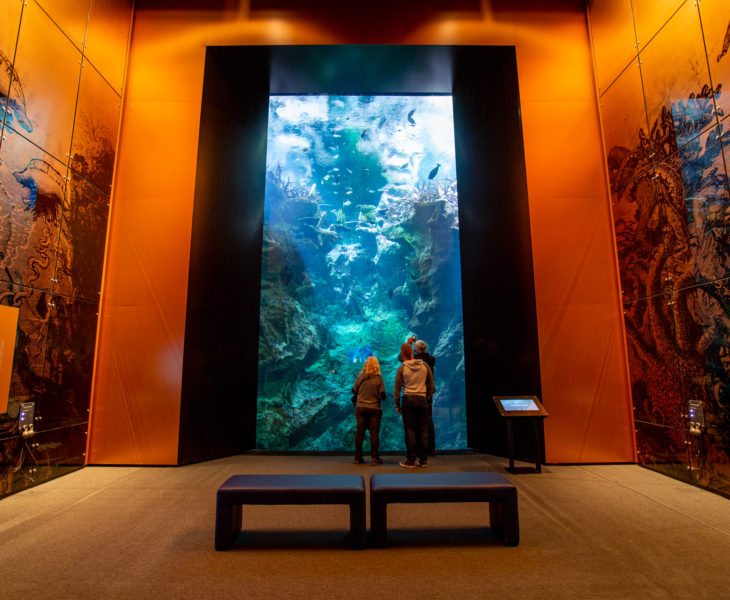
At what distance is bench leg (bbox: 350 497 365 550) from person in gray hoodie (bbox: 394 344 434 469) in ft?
8.50

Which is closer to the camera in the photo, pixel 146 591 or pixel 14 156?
pixel 146 591

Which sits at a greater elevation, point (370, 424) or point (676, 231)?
point (676, 231)

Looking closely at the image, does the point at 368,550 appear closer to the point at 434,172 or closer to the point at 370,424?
the point at 370,424

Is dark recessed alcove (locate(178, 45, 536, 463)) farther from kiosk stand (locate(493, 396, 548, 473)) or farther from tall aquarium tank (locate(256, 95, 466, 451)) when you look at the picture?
tall aquarium tank (locate(256, 95, 466, 451))

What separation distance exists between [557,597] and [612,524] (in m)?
1.46

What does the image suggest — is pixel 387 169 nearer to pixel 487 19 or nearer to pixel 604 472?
pixel 487 19

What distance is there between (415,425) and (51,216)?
5.01 meters

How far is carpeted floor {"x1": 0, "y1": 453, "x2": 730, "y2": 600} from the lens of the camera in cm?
231

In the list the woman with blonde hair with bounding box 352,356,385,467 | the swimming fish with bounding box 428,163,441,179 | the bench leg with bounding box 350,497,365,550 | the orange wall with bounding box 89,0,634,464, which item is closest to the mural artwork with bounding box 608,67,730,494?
the orange wall with bounding box 89,0,634,464

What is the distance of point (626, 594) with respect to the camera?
222cm

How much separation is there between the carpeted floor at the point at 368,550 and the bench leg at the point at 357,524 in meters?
0.08

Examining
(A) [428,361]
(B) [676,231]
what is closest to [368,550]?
(A) [428,361]

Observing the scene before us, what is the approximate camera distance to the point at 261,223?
Result: 758 centimetres

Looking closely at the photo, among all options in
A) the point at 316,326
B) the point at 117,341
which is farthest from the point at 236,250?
the point at 316,326
